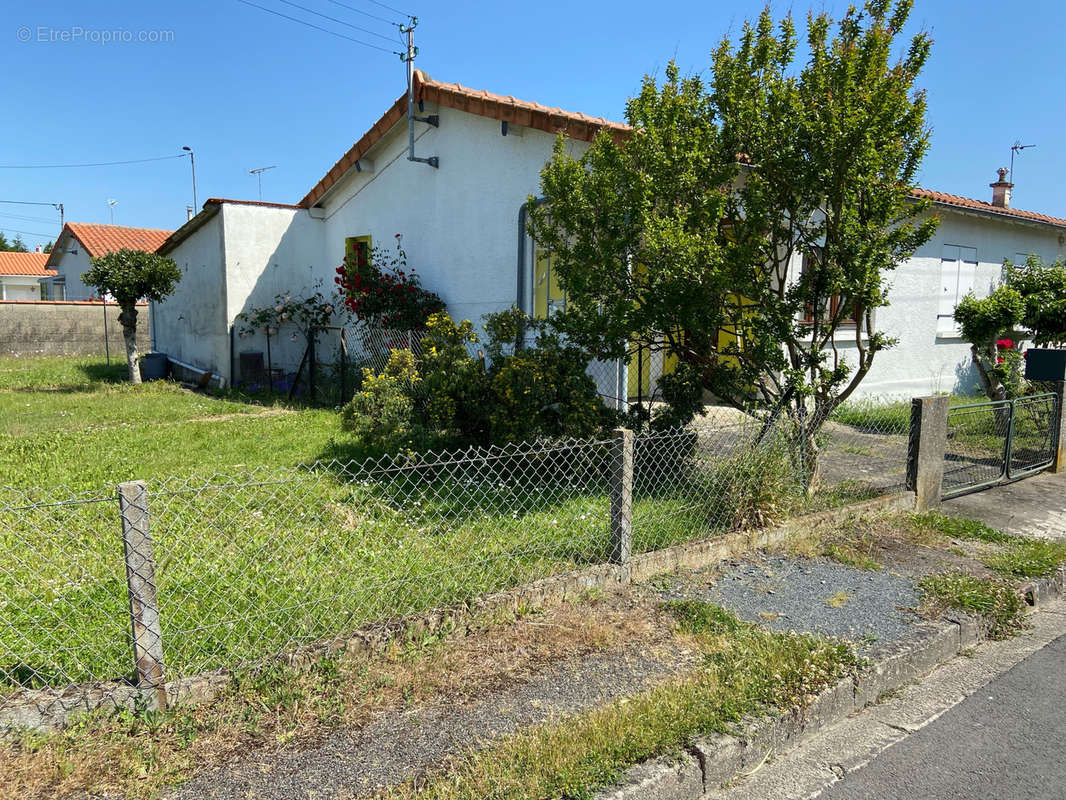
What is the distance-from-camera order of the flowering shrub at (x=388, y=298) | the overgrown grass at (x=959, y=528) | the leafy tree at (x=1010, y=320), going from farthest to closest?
1. the flowering shrub at (x=388, y=298)
2. the leafy tree at (x=1010, y=320)
3. the overgrown grass at (x=959, y=528)

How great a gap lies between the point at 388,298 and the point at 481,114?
299 centimetres

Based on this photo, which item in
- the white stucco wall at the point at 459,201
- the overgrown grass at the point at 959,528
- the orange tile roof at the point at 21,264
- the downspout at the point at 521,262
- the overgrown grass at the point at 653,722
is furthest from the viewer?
the orange tile roof at the point at 21,264

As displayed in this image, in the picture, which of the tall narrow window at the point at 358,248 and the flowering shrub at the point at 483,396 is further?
the tall narrow window at the point at 358,248

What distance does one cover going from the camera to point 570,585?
409cm

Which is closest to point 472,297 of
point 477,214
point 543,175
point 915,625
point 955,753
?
point 477,214

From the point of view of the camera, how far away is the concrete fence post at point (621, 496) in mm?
4211

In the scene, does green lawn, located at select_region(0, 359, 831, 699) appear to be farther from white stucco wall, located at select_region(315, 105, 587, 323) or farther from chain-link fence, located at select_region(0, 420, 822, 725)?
white stucco wall, located at select_region(315, 105, 587, 323)

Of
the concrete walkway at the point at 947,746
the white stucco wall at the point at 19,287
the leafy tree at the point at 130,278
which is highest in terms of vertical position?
the white stucco wall at the point at 19,287

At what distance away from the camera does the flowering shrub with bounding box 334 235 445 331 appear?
1048 cm

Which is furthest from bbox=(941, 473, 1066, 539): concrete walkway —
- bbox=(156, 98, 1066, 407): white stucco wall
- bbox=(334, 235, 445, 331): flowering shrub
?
bbox=(334, 235, 445, 331): flowering shrub

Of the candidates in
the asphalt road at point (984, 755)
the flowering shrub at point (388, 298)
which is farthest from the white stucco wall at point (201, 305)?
the asphalt road at point (984, 755)

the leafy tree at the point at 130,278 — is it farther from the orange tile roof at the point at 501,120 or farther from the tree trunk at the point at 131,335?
the orange tile roof at the point at 501,120

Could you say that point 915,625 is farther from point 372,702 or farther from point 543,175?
point 543,175

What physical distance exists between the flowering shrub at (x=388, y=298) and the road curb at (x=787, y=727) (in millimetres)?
7852
